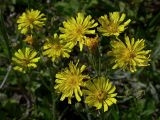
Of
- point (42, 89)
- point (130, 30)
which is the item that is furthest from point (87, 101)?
point (130, 30)

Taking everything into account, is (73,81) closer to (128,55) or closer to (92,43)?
(92,43)

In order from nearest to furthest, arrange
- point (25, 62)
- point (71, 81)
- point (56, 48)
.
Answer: point (71, 81) < point (56, 48) < point (25, 62)

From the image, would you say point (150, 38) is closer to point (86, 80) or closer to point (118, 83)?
point (118, 83)

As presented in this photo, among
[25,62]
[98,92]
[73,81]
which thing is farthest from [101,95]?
[25,62]

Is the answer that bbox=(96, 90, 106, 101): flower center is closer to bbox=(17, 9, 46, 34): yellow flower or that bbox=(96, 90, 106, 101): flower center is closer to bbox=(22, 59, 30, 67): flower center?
bbox=(22, 59, 30, 67): flower center

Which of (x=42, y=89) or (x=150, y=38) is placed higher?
(x=150, y=38)

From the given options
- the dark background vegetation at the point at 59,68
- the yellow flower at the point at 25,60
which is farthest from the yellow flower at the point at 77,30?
the dark background vegetation at the point at 59,68
